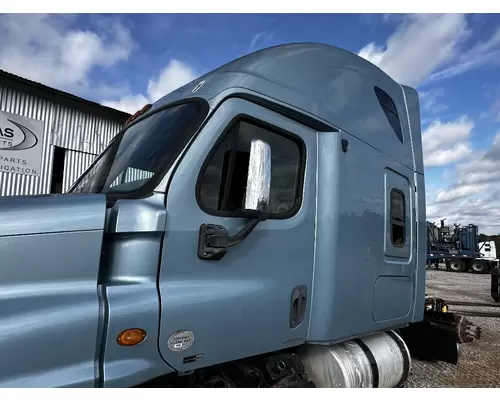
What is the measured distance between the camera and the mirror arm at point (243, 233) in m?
2.05

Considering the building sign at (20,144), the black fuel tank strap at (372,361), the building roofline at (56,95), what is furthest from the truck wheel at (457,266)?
the black fuel tank strap at (372,361)

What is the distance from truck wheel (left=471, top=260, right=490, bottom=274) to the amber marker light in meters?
28.8

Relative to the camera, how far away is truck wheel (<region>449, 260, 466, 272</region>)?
26.4m

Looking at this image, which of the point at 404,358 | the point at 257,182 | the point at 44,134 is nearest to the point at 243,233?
the point at 257,182

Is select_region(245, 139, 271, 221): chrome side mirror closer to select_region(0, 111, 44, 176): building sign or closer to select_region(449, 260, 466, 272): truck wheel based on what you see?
select_region(0, 111, 44, 176): building sign

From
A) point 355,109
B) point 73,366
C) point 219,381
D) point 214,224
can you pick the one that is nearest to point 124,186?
point 214,224

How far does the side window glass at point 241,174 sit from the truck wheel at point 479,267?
27.8 meters

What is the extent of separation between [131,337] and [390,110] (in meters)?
2.98

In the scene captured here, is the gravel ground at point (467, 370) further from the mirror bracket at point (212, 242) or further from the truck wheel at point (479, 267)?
the truck wheel at point (479, 267)

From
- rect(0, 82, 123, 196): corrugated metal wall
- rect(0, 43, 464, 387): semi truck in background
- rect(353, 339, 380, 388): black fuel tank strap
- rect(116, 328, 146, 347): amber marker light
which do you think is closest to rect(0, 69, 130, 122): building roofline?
rect(0, 82, 123, 196): corrugated metal wall

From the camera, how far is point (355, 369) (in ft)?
9.05

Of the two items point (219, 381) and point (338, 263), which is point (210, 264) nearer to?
point (219, 381)

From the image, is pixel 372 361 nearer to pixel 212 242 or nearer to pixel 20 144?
pixel 212 242

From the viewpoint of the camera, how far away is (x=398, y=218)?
3.38 metres
